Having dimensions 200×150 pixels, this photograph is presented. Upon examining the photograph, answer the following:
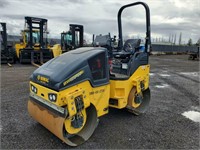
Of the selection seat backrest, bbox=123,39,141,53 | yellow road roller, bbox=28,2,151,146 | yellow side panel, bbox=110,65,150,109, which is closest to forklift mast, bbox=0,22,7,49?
seat backrest, bbox=123,39,141,53

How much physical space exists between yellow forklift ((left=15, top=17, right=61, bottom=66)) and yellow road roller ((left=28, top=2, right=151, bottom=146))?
10374 millimetres

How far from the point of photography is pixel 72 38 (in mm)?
14930

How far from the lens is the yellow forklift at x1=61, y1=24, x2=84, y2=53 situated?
14558 millimetres

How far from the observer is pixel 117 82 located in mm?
3521

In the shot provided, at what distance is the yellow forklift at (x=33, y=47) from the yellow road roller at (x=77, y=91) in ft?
34.0

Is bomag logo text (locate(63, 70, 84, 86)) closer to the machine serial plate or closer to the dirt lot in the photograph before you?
the machine serial plate

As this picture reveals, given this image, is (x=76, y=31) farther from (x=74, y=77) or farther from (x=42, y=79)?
(x=74, y=77)

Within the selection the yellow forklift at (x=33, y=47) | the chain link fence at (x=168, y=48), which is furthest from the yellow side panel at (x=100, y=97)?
the chain link fence at (x=168, y=48)

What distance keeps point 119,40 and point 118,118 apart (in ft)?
6.62

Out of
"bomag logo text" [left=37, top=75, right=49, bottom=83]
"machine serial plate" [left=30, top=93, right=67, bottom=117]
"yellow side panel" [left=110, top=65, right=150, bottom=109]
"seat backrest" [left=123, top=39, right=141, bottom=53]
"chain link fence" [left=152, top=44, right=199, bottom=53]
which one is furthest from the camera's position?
"chain link fence" [left=152, top=44, right=199, bottom=53]

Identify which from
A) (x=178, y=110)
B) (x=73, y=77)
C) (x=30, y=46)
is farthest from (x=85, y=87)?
(x=30, y=46)

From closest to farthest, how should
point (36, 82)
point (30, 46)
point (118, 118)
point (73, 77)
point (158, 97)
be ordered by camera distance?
point (73, 77), point (36, 82), point (118, 118), point (158, 97), point (30, 46)

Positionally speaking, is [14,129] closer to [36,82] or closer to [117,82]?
[36,82]

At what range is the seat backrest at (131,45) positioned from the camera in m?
4.49
